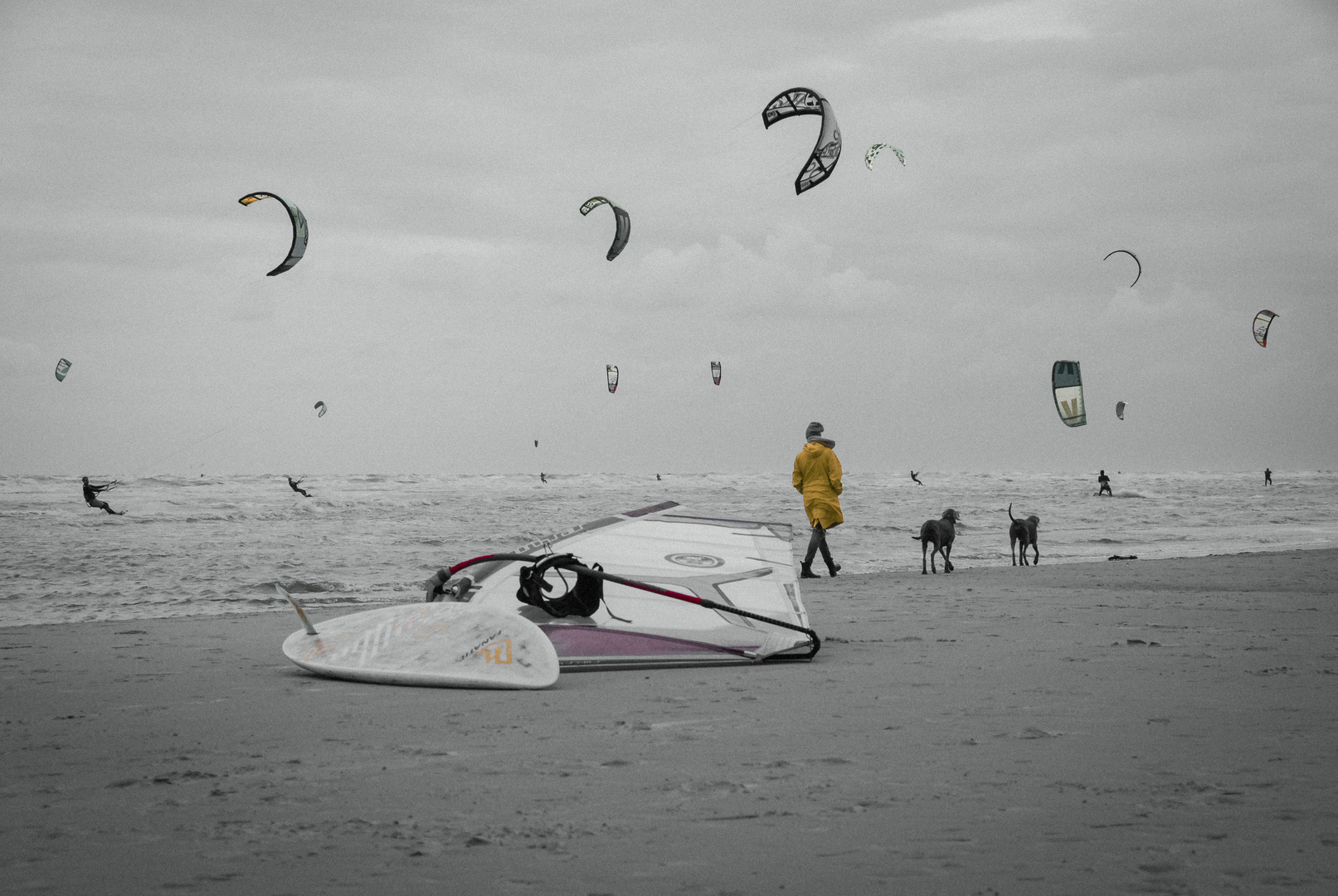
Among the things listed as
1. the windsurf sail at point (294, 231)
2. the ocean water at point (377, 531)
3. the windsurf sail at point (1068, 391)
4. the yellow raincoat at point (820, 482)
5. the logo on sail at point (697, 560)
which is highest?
the windsurf sail at point (294, 231)

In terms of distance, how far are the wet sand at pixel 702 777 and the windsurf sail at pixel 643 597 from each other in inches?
7.5

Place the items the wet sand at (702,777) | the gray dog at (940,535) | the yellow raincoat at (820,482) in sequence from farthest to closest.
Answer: the gray dog at (940,535) → the yellow raincoat at (820,482) → the wet sand at (702,777)

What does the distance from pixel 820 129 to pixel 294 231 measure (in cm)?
545

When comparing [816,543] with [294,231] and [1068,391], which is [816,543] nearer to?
[1068,391]

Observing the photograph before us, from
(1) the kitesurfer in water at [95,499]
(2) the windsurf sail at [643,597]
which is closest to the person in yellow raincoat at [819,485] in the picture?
(2) the windsurf sail at [643,597]

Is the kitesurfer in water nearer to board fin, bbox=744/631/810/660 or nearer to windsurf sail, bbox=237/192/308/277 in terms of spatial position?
windsurf sail, bbox=237/192/308/277

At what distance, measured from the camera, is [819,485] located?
830cm

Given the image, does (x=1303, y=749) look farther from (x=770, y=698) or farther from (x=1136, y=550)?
(x=1136, y=550)

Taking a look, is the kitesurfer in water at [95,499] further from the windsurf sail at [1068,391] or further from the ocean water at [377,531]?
the windsurf sail at [1068,391]

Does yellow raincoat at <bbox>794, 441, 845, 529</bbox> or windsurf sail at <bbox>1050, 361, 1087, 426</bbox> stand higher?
windsurf sail at <bbox>1050, 361, 1087, 426</bbox>

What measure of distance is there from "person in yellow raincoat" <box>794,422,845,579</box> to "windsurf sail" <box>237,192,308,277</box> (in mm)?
5396

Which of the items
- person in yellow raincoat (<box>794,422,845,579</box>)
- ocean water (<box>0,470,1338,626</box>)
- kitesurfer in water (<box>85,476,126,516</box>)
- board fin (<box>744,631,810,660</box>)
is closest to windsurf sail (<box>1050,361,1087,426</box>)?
ocean water (<box>0,470,1338,626</box>)

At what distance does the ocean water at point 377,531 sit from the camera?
8156mm

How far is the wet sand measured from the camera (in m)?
1.74
